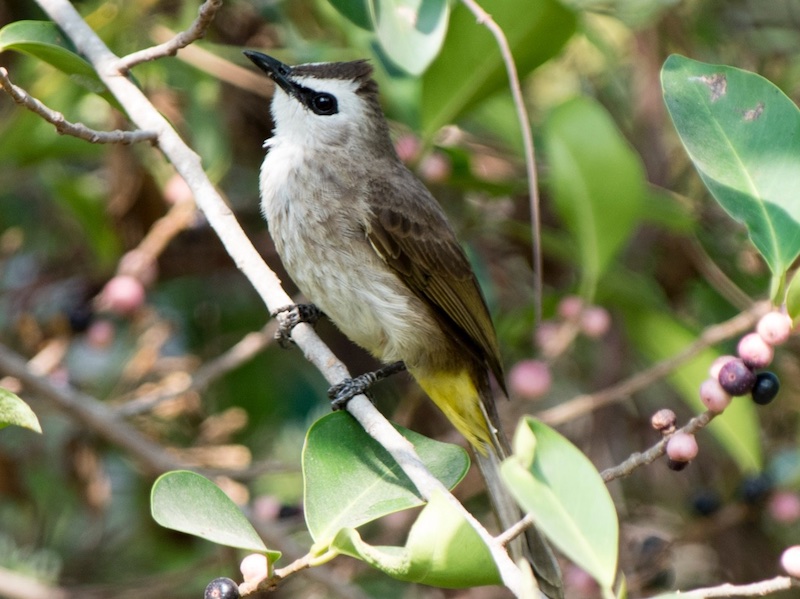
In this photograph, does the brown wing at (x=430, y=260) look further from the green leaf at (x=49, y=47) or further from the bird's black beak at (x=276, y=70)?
the green leaf at (x=49, y=47)

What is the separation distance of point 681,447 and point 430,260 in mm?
1117

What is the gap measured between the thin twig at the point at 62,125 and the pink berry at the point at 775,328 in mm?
1042

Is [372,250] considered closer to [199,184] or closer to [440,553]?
[199,184]

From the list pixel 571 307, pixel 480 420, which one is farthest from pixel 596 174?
pixel 480 420

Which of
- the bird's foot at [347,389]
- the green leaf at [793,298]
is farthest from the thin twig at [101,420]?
the green leaf at [793,298]

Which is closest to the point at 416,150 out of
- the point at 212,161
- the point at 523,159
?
the point at 523,159

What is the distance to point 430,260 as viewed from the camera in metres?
2.35

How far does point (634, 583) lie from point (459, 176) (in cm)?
102

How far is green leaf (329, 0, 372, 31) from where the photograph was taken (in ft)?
6.55

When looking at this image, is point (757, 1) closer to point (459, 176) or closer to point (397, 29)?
point (459, 176)

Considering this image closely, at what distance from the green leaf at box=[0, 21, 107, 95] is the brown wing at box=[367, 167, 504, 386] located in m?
0.70

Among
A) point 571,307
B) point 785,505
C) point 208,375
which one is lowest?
point 785,505

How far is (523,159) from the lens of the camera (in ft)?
8.94

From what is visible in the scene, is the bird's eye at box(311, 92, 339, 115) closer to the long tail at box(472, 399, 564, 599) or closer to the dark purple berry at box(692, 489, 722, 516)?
the long tail at box(472, 399, 564, 599)
